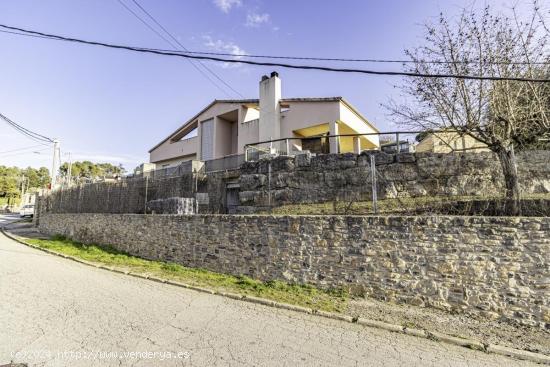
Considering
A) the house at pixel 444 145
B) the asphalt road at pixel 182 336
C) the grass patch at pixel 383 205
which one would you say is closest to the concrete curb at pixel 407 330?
the asphalt road at pixel 182 336

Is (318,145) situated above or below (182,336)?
above

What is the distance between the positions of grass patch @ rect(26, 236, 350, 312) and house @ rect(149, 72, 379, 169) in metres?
6.54

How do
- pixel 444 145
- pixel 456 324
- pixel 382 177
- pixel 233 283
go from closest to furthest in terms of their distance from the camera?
pixel 456 324, pixel 233 283, pixel 444 145, pixel 382 177

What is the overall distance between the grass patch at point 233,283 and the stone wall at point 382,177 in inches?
145

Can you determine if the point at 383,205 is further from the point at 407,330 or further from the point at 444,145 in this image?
the point at 407,330

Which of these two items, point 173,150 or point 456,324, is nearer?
point 456,324

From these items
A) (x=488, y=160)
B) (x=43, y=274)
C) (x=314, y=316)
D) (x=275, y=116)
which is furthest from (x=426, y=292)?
(x=275, y=116)

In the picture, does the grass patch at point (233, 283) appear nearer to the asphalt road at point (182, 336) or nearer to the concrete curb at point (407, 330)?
the concrete curb at point (407, 330)

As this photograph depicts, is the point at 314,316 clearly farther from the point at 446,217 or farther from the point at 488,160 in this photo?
the point at 488,160

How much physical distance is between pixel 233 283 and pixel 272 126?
1219 cm

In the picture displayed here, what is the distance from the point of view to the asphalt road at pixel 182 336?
3.79 m

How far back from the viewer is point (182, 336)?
174 inches

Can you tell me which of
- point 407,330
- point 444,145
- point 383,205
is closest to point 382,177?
point 383,205

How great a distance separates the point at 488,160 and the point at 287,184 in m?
6.61
